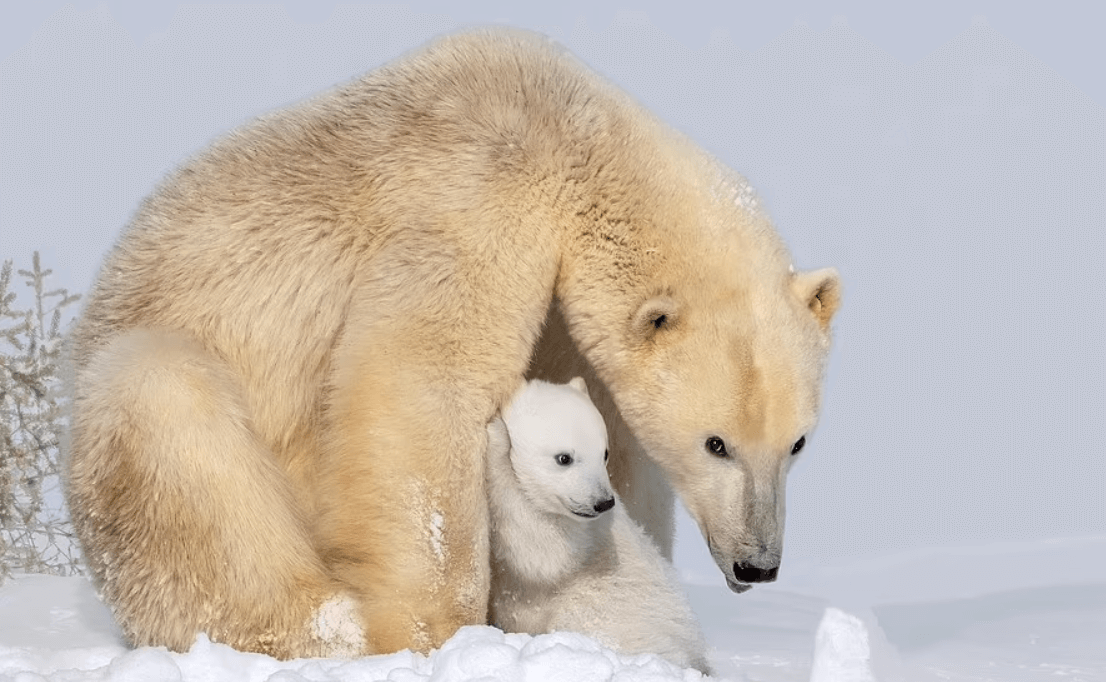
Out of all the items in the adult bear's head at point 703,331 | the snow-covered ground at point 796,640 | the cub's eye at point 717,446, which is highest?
the adult bear's head at point 703,331

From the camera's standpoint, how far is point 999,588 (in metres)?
11.3

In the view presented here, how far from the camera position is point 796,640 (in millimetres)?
7648

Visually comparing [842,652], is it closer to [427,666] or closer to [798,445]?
[798,445]

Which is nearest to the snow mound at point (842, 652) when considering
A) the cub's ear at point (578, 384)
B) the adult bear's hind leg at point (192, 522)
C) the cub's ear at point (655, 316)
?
the cub's ear at point (655, 316)

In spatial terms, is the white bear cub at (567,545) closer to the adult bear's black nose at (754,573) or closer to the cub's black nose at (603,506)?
the cub's black nose at (603,506)

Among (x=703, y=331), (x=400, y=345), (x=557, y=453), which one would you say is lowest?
(x=557, y=453)

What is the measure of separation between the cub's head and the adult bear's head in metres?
0.19

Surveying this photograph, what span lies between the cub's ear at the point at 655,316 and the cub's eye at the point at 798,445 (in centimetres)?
62

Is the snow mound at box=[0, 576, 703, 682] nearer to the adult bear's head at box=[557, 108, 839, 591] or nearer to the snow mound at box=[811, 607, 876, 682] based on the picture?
the snow mound at box=[811, 607, 876, 682]

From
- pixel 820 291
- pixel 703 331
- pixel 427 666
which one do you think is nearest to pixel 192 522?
pixel 427 666

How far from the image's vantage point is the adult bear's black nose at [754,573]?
4.93 meters

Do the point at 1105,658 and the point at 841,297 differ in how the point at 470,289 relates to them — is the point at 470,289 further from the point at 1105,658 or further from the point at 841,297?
the point at 1105,658

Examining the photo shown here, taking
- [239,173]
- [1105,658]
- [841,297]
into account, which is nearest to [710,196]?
[841,297]

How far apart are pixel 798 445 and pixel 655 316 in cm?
71
